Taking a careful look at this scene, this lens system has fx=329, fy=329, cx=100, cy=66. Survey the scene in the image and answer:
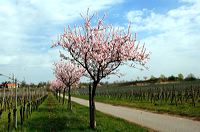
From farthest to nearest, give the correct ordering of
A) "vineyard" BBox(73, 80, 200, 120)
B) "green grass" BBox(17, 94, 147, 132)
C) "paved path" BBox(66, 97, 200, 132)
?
"vineyard" BBox(73, 80, 200, 120) < "green grass" BBox(17, 94, 147, 132) < "paved path" BBox(66, 97, 200, 132)

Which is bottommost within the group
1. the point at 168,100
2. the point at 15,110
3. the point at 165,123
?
the point at 165,123

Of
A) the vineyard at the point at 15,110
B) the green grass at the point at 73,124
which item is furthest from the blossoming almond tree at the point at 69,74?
the green grass at the point at 73,124

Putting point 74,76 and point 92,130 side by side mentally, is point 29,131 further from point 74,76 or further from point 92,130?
point 74,76

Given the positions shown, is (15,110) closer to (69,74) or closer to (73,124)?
(73,124)

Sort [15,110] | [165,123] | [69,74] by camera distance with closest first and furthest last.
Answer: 1. [15,110]
2. [165,123]
3. [69,74]

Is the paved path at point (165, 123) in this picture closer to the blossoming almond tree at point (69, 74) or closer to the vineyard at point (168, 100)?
the vineyard at point (168, 100)

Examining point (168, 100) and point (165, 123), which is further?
point (168, 100)

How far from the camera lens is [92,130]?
54.3 feet

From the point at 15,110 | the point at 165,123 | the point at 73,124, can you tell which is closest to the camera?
the point at 15,110

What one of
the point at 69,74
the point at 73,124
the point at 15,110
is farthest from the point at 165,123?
the point at 69,74

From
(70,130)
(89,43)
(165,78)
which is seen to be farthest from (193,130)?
(165,78)

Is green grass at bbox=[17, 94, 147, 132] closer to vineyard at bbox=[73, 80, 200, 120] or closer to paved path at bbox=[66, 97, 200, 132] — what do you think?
paved path at bbox=[66, 97, 200, 132]

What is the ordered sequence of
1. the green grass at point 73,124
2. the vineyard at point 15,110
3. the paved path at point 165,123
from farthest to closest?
the vineyard at point 15,110, the green grass at point 73,124, the paved path at point 165,123

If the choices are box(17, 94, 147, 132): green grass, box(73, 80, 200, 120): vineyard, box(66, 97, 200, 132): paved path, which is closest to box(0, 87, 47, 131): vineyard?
box(17, 94, 147, 132): green grass
